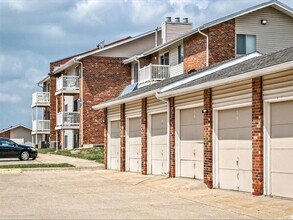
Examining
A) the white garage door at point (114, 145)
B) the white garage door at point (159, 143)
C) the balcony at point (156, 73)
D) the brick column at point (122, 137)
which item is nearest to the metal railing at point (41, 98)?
the balcony at point (156, 73)

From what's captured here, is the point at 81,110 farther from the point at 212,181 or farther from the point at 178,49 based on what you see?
the point at 212,181

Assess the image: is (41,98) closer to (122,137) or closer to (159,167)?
(122,137)

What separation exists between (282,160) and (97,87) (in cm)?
3253

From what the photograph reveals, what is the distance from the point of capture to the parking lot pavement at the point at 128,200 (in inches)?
498

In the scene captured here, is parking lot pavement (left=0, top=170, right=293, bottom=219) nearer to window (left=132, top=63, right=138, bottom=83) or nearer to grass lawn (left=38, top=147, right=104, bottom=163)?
grass lawn (left=38, top=147, right=104, bottom=163)

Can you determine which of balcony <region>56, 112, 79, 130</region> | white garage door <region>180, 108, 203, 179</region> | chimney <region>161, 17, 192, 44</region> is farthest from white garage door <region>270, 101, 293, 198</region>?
balcony <region>56, 112, 79, 130</region>

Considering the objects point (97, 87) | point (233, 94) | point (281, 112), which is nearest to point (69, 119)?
point (97, 87)

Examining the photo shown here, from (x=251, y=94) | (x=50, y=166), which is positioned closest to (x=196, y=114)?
(x=251, y=94)

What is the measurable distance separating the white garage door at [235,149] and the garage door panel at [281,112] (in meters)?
1.15

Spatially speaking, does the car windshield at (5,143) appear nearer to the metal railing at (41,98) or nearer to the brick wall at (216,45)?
the brick wall at (216,45)

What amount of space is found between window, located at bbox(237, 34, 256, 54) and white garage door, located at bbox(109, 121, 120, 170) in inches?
400

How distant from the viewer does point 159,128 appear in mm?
22828

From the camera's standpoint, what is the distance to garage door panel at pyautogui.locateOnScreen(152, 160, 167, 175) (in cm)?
2222

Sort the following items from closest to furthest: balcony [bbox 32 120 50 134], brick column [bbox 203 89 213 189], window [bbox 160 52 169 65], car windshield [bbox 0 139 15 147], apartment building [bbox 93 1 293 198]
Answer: apartment building [bbox 93 1 293 198], brick column [bbox 203 89 213 189], car windshield [bbox 0 139 15 147], window [bbox 160 52 169 65], balcony [bbox 32 120 50 134]
